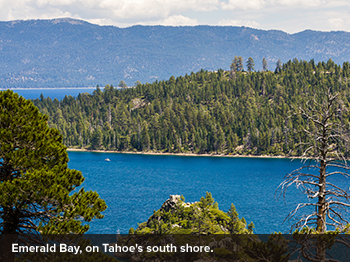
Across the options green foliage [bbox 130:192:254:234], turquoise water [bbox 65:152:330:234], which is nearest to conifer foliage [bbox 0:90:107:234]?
green foliage [bbox 130:192:254:234]

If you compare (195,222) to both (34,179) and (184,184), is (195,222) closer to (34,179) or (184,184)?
(34,179)

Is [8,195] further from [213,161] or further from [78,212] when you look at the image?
[213,161]

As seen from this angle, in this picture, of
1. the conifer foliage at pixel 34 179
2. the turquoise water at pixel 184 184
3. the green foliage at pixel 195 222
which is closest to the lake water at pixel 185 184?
the turquoise water at pixel 184 184

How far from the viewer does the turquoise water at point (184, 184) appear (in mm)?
88062

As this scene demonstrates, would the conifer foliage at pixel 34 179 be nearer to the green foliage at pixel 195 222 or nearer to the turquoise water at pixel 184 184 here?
the green foliage at pixel 195 222

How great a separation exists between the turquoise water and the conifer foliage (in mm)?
57473

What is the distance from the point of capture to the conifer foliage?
66.9 feet

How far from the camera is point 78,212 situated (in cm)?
2131

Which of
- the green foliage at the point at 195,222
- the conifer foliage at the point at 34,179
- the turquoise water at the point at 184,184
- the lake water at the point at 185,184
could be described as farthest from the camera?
the turquoise water at the point at 184,184

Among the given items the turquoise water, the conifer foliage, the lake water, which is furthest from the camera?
the turquoise water

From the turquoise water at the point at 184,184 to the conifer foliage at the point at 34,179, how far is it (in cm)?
5747

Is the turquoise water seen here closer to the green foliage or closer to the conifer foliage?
the green foliage

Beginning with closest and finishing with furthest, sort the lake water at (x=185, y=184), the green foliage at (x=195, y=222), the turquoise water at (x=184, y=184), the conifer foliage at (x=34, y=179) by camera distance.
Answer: the conifer foliage at (x=34, y=179) → the green foliage at (x=195, y=222) → the lake water at (x=185, y=184) → the turquoise water at (x=184, y=184)

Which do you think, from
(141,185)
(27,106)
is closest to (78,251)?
(27,106)
